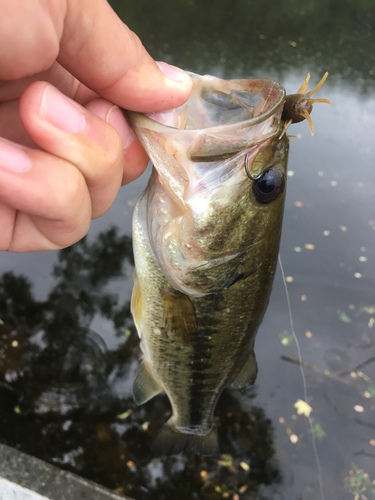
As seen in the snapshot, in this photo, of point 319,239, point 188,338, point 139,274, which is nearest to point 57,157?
point 139,274

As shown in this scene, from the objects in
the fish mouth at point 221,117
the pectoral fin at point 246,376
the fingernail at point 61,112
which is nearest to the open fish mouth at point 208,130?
the fish mouth at point 221,117

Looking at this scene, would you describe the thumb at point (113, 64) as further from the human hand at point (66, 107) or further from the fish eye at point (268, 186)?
the fish eye at point (268, 186)

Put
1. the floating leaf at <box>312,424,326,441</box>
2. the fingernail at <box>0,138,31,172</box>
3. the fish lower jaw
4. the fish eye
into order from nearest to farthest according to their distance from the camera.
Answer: the fingernail at <box>0,138,31,172</box> < the fish eye < the fish lower jaw < the floating leaf at <box>312,424,326,441</box>

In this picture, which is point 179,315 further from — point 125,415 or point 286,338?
point 286,338

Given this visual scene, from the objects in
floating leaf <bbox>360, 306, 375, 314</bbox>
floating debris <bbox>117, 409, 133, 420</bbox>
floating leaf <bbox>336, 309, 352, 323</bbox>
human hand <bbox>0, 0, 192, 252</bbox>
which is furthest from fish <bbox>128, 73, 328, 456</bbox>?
floating leaf <bbox>360, 306, 375, 314</bbox>

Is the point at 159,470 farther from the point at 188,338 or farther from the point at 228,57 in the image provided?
the point at 228,57

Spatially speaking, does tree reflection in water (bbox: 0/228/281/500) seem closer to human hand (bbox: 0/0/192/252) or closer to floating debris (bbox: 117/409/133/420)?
floating debris (bbox: 117/409/133/420)

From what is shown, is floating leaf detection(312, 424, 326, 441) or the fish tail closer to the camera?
the fish tail
